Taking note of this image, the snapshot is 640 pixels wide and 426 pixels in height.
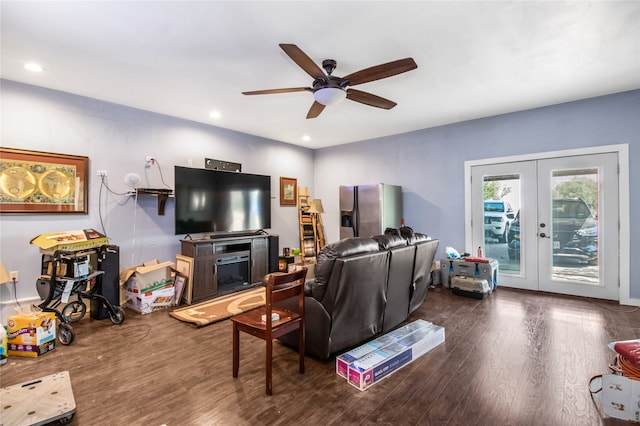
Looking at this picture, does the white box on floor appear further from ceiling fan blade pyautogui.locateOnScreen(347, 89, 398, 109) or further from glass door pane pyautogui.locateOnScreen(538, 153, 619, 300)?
glass door pane pyautogui.locateOnScreen(538, 153, 619, 300)

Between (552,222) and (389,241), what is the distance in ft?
10.3

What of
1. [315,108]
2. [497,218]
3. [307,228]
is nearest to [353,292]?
[315,108]

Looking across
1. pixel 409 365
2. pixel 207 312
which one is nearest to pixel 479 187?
pixel 409 365

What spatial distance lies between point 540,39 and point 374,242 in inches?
90.7

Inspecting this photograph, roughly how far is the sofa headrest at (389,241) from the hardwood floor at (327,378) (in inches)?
39.2

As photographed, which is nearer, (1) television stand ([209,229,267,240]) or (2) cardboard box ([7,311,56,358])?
(2) cardboard box ([7,311,56,358])

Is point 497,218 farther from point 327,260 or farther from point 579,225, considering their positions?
point 327,260

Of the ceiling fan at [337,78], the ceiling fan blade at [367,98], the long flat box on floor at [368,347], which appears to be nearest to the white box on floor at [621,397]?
the long flat box on floor at [368,347]

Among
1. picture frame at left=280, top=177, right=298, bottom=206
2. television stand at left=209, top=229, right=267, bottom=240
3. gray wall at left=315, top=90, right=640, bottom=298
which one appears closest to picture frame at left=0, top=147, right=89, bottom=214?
television stand at left=209, top=229, right=267, bottom=240

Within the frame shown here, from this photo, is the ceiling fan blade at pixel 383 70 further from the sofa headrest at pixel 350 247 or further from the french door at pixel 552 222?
the french door at pixel 552 222

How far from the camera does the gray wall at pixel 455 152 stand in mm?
3859

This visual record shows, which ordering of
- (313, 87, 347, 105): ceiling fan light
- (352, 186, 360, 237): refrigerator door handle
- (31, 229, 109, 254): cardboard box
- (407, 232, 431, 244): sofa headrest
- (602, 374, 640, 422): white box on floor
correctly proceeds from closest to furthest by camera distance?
(602, 374, 640, 422): white box on floor, (313, 87, 347, 105): ceiling fan light, (31, 229, 109, 254): cardboard box, (407, 232, 431, 244): sofa headrest, (352, 186, 360, 237): refrigerator door handle

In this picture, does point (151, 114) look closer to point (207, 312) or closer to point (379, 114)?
point (207, 312)

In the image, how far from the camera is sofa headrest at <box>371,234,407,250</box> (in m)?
2.77
